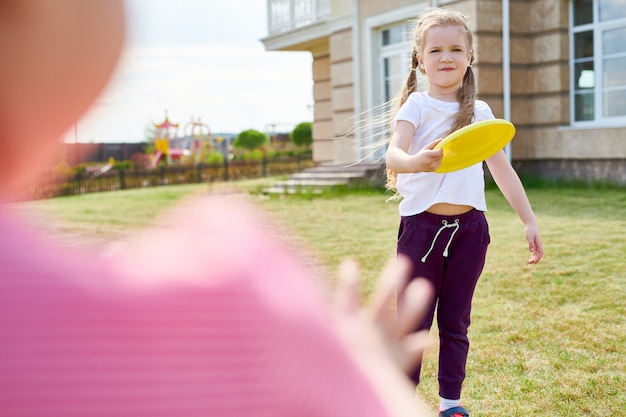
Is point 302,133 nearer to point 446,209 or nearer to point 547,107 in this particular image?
point 547,107

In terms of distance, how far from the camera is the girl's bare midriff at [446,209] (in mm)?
2449

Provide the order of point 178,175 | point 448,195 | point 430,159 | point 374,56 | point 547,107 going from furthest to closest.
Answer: point 178,175
point 374,56
point 547,107
point 448,195
point 430,159

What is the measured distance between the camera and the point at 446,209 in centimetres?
245

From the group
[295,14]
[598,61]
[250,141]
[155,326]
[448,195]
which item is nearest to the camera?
[155,326]

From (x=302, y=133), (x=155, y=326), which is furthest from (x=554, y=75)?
(x=302, y=133)

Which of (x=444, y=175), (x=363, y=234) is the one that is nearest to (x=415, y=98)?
(x=444, y=175)

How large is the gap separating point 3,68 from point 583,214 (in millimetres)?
7857

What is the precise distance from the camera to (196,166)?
19.9 m

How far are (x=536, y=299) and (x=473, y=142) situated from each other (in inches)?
103

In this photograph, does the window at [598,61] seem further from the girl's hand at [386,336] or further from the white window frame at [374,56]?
the girl's hand at [386,336]

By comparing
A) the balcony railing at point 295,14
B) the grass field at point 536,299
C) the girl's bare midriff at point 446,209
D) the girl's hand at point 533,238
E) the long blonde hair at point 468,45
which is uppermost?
the balcony railing at point 295,14

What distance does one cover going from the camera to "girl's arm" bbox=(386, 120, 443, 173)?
5.93 ft

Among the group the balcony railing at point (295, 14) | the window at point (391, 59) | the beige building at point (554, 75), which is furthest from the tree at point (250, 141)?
the beige building at point (554, 75)

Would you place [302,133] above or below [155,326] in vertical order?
above
